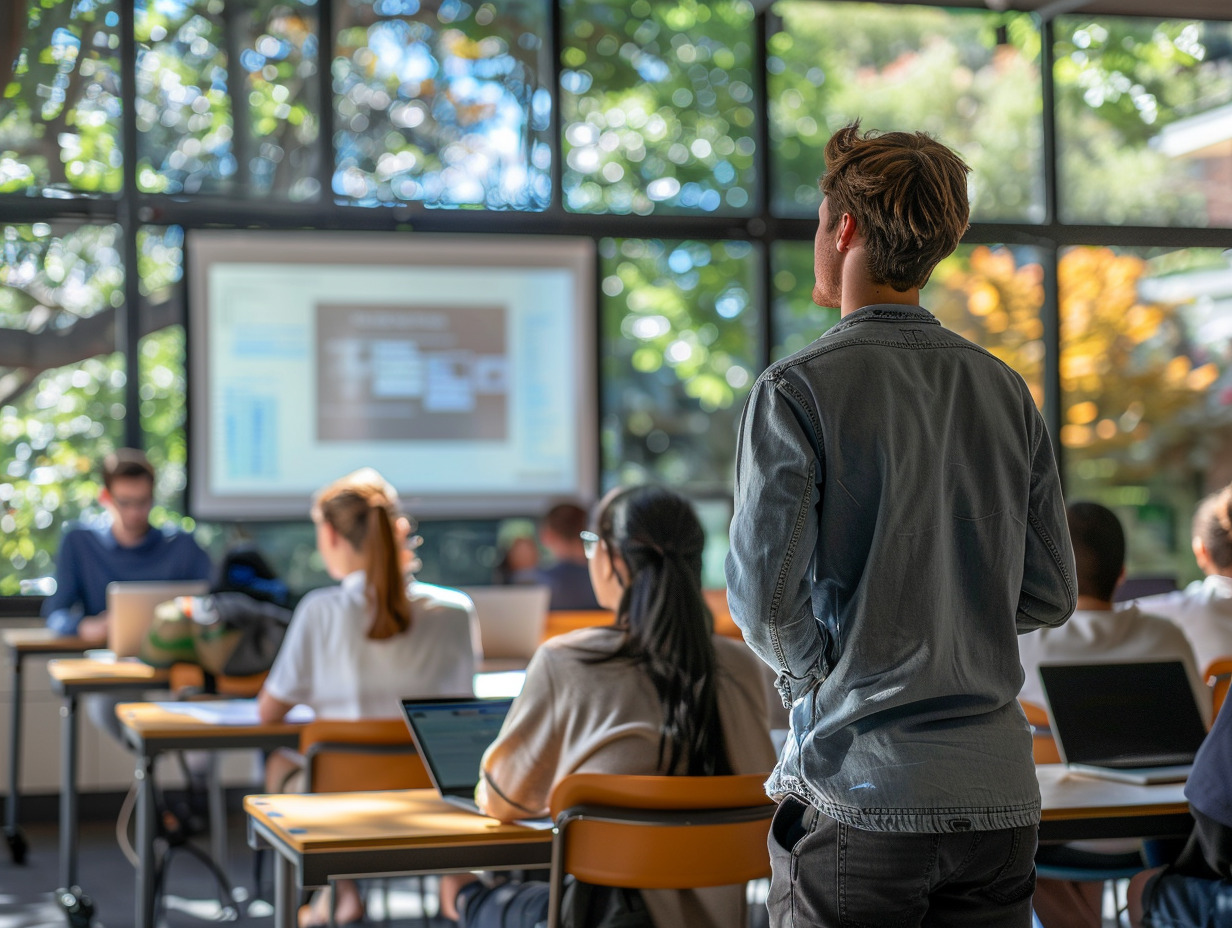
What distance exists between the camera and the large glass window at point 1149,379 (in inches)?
286

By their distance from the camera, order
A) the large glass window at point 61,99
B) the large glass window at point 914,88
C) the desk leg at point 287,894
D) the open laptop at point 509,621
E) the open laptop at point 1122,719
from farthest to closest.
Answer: the large glass window at point 914,88
the large glass window at point 61,99
the open laptop at point 509,621
the open laptop at point 1122,719
the desk leg at point 287,894

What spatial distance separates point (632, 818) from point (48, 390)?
4811 mm

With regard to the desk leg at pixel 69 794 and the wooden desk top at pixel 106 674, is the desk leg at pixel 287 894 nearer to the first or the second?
the wooden desk top at pixel 106 674

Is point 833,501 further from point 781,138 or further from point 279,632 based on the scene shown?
point 781,138

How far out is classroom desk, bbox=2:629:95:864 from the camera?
16.6 ft

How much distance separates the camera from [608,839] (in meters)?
2.15

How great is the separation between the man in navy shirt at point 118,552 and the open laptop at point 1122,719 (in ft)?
12.9

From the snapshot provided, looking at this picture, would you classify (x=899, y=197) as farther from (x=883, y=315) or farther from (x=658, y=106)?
(x=658, y=106)

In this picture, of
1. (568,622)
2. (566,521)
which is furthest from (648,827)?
(566,521)

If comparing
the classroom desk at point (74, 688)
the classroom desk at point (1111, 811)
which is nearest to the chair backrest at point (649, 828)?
the classroom desk at point (1111, 811)

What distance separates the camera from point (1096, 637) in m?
3.06

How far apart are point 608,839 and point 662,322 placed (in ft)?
16.1

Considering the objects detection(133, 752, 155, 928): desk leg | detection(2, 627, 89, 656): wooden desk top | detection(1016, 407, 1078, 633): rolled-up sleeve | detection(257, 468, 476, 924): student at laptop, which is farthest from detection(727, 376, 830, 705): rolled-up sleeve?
detection(2, 627, 89, 656): wooden desk top

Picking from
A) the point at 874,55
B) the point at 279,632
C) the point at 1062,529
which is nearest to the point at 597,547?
the point at 1062,529
